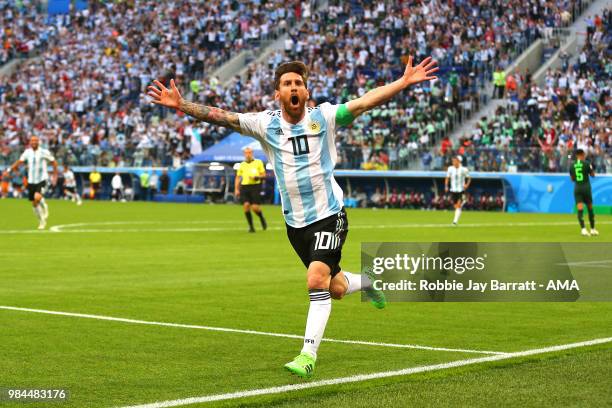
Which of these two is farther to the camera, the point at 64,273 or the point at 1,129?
the point at 1,129

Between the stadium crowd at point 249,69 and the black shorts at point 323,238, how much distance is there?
38.2 metres

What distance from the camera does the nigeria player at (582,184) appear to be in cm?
2870

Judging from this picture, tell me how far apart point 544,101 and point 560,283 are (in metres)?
31.3

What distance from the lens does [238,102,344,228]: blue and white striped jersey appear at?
8906 millimetres

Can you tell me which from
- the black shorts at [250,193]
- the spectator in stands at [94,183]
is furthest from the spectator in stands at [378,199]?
the black shorts at [250,193]

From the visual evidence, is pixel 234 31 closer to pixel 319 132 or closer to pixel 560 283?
pixel 560 283

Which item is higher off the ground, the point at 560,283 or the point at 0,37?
the point at 0,37

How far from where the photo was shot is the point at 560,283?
15.6 m

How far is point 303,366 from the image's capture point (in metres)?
8.15

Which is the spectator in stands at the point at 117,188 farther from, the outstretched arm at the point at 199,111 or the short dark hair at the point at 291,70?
the short dark hair at the point at 291,70

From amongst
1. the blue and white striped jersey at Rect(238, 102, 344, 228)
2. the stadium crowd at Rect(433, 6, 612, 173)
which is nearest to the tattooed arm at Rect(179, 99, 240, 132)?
the blue and white striped jersey at Rect(238, 102, 344, 228)

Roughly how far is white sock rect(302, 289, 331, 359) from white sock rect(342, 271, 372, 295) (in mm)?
1034

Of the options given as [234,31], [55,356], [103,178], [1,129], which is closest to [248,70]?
[234,31]

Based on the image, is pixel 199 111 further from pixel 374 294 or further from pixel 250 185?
pixel 250 185
